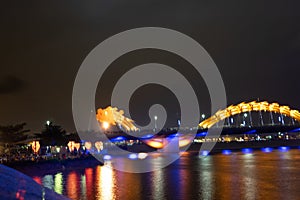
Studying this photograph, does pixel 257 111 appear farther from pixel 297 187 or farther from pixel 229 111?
pixel 297 187

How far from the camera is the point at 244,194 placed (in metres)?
21.5

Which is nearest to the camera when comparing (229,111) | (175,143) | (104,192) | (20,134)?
(104,192)

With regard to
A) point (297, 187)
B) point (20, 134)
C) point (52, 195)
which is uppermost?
point (20, 134)

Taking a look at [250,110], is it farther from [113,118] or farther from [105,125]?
[105,125]

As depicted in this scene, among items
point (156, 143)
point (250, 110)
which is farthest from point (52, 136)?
point (250, 110)

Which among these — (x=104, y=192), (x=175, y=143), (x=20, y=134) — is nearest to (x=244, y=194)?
(x=104, y=192)

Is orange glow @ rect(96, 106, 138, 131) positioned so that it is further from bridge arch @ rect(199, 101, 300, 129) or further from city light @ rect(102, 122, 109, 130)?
bridge arch @ rect(199, 101, 300, 129)

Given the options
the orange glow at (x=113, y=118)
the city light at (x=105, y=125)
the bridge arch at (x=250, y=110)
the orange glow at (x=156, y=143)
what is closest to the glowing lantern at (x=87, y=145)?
the city light at (x=105, y=125)

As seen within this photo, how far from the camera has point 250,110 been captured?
10581 centimetres

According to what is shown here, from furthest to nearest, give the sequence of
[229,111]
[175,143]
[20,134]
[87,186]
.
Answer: [229,111] → [175,143] → [20,134] → [87,186]

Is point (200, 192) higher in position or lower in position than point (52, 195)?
lower

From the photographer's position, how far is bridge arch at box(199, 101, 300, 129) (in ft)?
328

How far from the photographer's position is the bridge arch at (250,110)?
9994 centimetres

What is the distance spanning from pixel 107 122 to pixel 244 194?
236 ft
